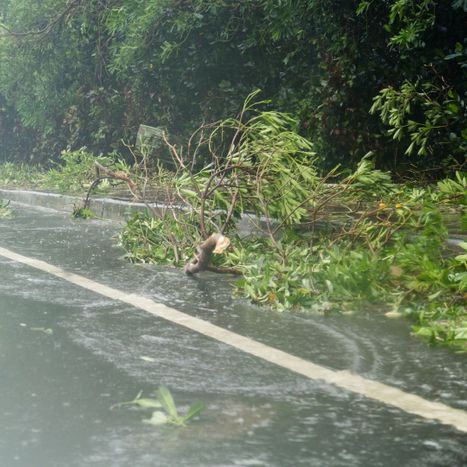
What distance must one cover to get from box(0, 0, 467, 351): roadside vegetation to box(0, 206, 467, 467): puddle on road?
22.7 inches

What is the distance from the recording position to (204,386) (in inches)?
196

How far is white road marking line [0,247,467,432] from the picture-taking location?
180 inches

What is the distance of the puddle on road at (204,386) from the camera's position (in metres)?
3.98

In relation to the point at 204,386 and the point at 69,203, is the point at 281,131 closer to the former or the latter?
the point at 69,203

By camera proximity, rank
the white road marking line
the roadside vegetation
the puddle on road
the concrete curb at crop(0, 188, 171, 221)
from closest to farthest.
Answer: the puddle on road → the white road marking line → the roadside vegetation → the concrete curb at crop(0, 188, 171, 221)

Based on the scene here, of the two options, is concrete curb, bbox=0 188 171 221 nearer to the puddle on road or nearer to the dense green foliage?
the dense green foliage

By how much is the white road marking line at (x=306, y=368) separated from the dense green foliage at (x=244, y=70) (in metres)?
4.60

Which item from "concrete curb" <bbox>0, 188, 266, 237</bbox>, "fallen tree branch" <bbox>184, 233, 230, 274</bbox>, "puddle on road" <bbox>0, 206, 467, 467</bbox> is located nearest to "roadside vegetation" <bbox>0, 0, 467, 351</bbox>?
"fallen tree branch" <bbox>184, 233, 230, 274</bbox>

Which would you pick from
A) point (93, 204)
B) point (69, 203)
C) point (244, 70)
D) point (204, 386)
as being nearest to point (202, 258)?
point (204, 386)

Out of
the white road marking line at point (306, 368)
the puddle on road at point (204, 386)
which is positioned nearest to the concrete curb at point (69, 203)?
the white road marking line at point (306, 368)

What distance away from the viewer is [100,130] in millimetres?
19656

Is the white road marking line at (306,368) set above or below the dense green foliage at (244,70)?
below

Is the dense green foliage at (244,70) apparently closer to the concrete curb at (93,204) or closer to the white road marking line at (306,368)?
the concrete curb at (93,204)

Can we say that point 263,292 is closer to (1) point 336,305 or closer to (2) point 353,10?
(1) point 336,305
